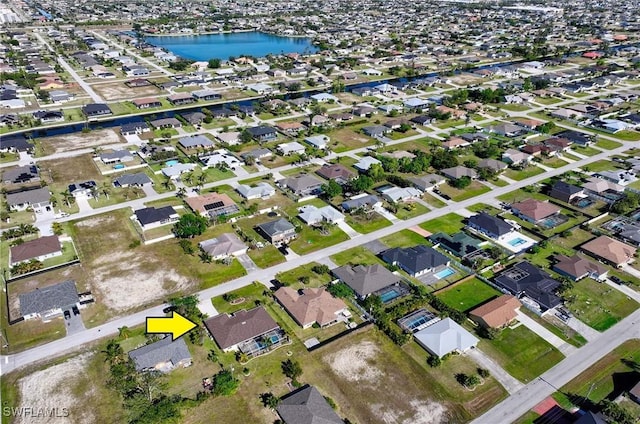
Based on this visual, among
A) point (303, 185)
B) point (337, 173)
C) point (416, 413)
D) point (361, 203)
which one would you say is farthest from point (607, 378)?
point (337, 173)


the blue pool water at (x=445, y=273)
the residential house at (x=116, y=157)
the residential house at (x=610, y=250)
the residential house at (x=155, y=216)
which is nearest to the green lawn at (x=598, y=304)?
the residential house at (x=610, y=250)

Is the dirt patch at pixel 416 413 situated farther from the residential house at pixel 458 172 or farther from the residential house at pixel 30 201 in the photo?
the residential house at pixel 30 201

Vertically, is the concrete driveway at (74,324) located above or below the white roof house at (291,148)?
below

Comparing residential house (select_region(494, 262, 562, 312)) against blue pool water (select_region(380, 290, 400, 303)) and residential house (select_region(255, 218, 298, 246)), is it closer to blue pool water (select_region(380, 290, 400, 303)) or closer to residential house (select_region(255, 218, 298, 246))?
blue pool water (select_region(380, 290, 400, 303))

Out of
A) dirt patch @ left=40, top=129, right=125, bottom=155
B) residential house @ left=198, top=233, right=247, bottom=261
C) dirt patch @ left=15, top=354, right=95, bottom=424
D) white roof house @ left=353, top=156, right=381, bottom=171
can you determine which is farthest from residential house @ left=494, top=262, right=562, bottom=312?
dirt patch @ left=40, top=129, right=125, bottom=155

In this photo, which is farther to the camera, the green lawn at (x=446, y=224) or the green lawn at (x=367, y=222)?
the green lawn at (x=367, y=222)

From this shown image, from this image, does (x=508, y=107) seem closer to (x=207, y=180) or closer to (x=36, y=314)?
(x=207, y=180)
